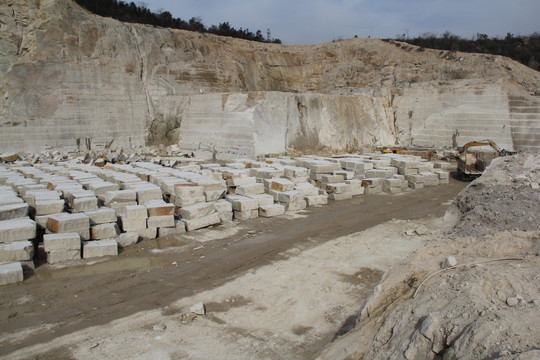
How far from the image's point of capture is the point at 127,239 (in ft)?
25.3

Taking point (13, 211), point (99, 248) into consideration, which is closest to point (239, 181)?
point (99, 248)

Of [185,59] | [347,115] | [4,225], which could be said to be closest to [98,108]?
[185,59]

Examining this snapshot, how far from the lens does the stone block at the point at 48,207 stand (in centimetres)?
768

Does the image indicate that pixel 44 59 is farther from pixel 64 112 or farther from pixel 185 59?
pixel 185 59

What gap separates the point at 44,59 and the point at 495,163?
18495 millimetres

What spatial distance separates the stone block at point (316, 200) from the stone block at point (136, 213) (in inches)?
176

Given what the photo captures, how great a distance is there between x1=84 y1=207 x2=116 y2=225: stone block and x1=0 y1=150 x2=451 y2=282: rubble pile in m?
0.02

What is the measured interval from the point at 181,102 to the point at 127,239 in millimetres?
14778

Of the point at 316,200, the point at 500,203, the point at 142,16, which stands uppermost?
the point at 142,16

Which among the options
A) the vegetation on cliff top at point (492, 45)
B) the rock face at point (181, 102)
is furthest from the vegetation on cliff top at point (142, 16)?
the vegetation on cliff top at point (492, 45)

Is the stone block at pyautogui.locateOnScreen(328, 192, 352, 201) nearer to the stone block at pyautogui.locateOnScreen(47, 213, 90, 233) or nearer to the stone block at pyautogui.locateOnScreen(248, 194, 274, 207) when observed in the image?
the stone block at pyautogui.locateOnScreen(248, 194, 274, 207)

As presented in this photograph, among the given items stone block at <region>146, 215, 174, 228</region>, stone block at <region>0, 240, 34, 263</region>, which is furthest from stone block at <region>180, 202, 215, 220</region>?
stone block at <region>0, 240, 34, 263</region>

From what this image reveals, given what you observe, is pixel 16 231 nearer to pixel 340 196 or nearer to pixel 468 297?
pixel 468 297

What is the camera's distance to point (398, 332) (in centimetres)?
312
